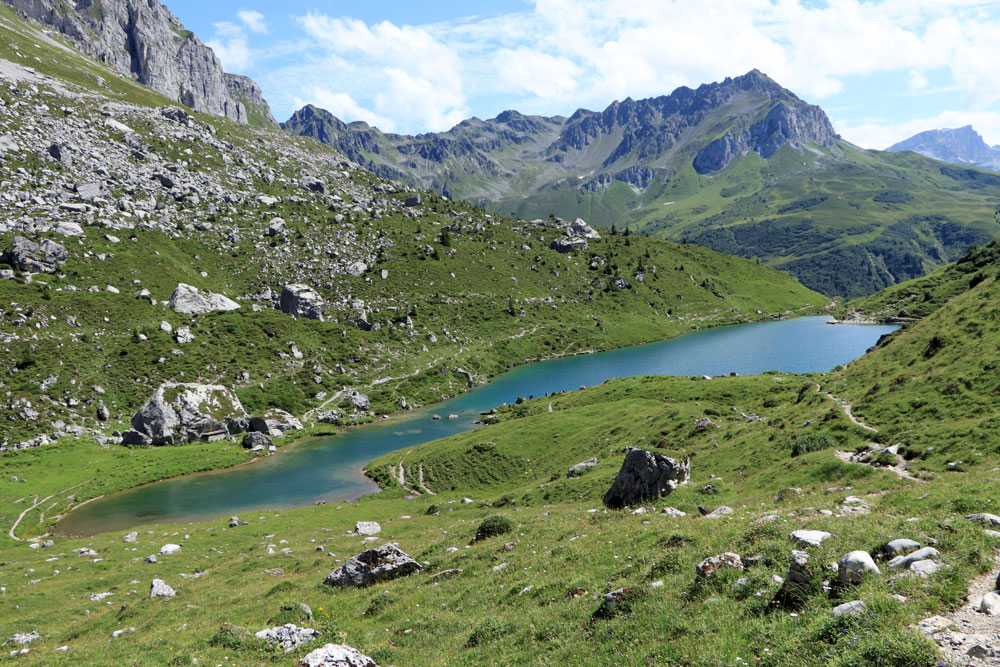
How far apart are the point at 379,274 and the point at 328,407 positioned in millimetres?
78728

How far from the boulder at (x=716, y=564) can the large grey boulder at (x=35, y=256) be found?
508 feet

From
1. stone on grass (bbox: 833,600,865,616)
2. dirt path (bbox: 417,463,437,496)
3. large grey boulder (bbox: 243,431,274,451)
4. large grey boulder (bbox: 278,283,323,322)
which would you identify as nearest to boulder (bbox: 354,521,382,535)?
dirt path (bbox: 417,463,437,496)

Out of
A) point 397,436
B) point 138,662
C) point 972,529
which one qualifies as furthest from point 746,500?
point 397,436

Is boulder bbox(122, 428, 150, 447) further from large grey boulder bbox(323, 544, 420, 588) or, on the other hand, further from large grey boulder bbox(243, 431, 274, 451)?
large grey boulder bbox(323, 544, 420, 588)

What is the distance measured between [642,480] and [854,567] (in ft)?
75.6

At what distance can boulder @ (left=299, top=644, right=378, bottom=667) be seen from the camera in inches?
543

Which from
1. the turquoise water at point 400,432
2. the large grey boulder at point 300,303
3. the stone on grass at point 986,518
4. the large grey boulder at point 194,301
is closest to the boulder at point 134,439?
the turquoise water at point 400,432

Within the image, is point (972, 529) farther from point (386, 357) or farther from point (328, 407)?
point (386, 357)

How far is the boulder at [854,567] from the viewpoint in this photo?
36.2 ft

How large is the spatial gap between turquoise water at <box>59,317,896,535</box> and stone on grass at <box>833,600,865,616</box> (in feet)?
233

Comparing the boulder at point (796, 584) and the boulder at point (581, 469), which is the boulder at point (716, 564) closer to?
the boulder at point (796, 584)

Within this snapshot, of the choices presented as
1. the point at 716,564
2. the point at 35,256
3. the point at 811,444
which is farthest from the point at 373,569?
the point at 35,256

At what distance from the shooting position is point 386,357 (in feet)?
479

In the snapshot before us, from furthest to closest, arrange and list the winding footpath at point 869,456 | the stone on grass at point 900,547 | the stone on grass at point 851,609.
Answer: the winding footpath at point 869,456 < the stone on grass at point 900,547 < the stone on grass at point 851,609
